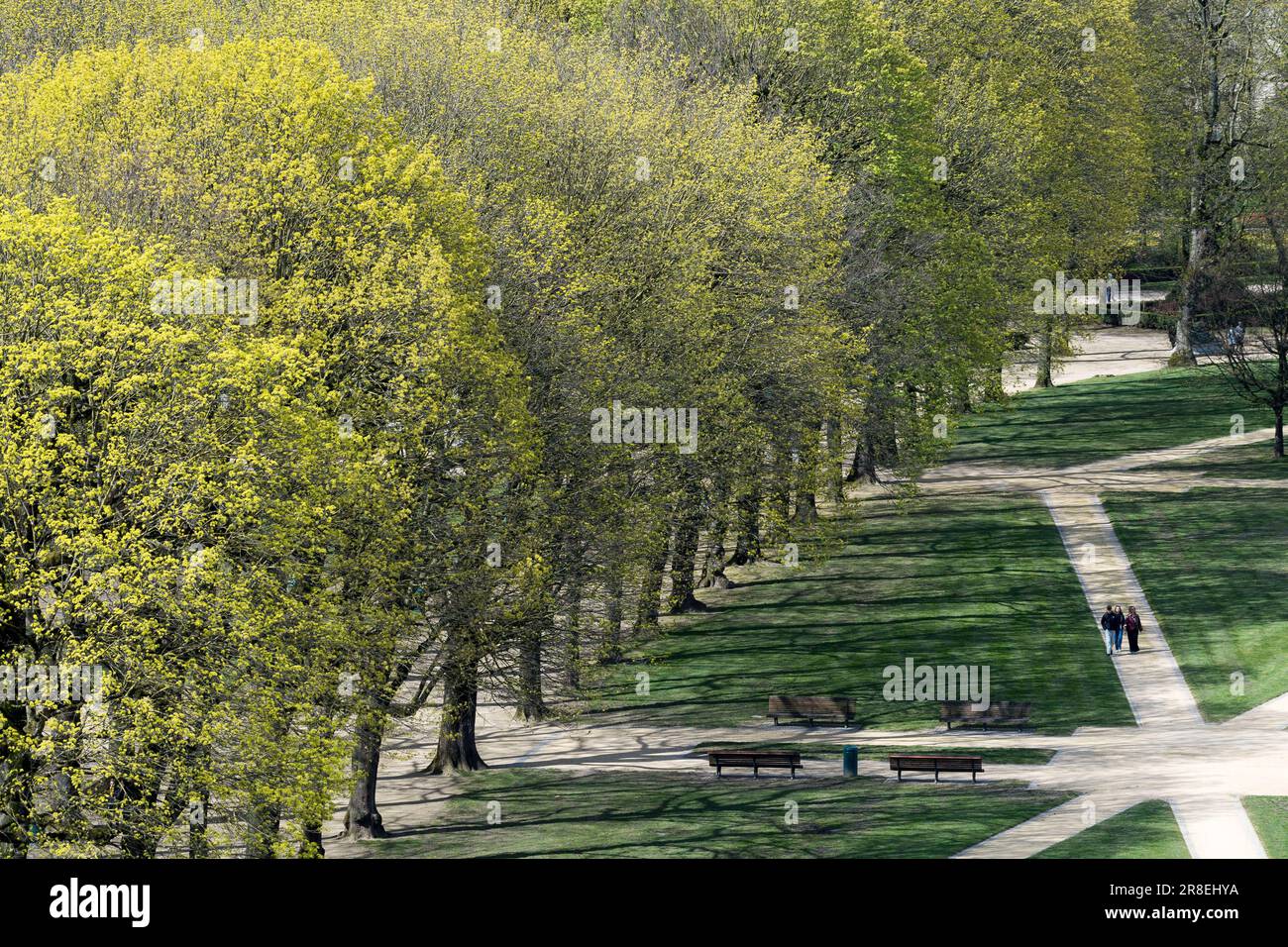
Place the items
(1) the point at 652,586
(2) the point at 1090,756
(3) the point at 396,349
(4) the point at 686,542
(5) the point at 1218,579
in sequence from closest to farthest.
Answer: (3) the point at 396,349, (2) the point at 1090,756, (1) the point at 652,586, (4) the point at 686,542, (5) the point at 1218,579

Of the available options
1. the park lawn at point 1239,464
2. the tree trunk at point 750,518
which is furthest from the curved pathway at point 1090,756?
the park lawn at point 1239,464

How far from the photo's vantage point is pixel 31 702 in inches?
1054

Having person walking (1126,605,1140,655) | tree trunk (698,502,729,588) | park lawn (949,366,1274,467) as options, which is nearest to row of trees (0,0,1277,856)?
tree trunk (698,502,729,588)

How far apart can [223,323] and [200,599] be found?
238 inches

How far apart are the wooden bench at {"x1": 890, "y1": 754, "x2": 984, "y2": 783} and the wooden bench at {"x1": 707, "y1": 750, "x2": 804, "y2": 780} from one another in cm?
242

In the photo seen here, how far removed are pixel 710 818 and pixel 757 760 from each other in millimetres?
4542

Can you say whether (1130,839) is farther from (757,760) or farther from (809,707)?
(809,707)

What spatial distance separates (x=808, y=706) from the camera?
4981 centimetres

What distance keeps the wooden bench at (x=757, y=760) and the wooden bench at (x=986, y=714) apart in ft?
26.8

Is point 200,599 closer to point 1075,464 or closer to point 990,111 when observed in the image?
point 990,111

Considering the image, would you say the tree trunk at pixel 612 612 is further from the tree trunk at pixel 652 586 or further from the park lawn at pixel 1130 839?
the park lawn at pixel 1130 839

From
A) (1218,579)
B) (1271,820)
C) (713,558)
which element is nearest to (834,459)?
(713,558)

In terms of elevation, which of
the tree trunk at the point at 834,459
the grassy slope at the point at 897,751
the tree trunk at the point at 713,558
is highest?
the tree trunk at the point at 834,459

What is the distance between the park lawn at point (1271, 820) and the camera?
33688mm
